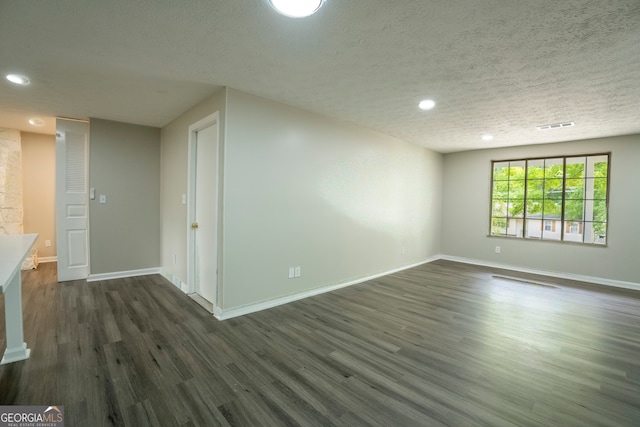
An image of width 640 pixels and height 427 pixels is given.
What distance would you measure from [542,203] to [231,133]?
18.2 feet

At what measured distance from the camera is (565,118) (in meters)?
3.52

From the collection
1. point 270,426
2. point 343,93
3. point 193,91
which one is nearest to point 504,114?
point 343,93

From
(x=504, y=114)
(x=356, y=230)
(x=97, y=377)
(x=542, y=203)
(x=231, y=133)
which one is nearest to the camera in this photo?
(x=97, y=377)

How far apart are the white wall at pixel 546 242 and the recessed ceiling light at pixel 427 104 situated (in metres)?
3.21

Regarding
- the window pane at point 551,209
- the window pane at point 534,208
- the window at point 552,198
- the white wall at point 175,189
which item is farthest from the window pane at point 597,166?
the white wall at point 175,189

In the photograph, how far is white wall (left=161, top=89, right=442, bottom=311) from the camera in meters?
2.93

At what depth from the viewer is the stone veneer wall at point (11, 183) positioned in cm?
446

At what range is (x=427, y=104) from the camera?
3174 millimetres

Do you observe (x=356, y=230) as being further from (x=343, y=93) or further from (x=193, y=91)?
(x=193, y=91)

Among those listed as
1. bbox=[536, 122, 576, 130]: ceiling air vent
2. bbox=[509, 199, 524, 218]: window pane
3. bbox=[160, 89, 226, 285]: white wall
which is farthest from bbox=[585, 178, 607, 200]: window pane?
bbox=[160, 89, 226, 285]: white wall

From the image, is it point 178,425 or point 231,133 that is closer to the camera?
point 178,425

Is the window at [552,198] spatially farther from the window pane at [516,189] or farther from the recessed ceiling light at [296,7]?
the recessed ceiling light at [296,7]

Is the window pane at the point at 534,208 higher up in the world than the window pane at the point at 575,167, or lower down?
lower down

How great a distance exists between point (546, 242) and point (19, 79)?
24.6 feet
